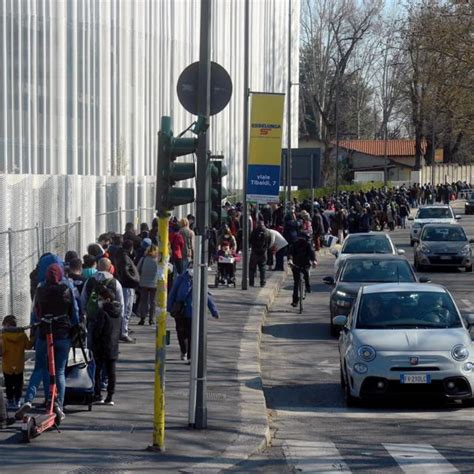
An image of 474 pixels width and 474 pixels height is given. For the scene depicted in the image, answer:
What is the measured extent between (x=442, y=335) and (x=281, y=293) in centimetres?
1584

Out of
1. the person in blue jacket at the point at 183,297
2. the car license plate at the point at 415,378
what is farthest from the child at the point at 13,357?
the car license plate at the point at 415,378

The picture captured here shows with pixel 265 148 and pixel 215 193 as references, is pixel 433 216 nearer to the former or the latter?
pixel 265 148

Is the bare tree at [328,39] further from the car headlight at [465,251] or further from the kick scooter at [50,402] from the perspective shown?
the kick scooter at [50,402]

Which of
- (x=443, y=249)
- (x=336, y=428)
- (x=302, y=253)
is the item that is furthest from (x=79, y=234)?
(x=443, y=249)

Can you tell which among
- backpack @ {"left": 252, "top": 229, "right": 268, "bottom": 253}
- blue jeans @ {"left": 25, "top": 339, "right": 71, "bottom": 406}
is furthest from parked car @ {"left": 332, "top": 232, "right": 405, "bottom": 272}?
blue jeans @ {"left": 25, "top": 339, "right": 71, "bottom": 406}

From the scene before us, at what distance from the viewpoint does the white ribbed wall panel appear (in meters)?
29.6

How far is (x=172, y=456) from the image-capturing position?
1025 centimetres

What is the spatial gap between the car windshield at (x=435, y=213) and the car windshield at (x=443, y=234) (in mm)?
11242

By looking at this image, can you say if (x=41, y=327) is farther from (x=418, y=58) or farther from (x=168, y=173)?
(x=418, y=58)

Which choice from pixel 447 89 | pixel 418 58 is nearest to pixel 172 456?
pixel 447 89

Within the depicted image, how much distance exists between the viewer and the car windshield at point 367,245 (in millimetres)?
28094

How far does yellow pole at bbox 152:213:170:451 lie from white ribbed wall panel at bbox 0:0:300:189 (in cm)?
1863

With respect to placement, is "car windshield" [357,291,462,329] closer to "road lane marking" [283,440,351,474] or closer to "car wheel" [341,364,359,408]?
"car wheel" [341,364,359,408]

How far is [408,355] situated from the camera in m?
13.4
